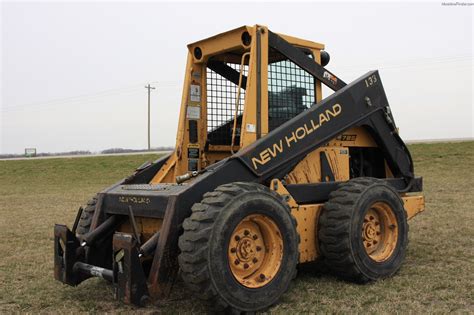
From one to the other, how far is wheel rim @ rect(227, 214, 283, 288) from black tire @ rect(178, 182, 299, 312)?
0.06 m

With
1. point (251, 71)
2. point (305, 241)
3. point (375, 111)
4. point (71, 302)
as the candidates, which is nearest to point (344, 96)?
point (375, 111)

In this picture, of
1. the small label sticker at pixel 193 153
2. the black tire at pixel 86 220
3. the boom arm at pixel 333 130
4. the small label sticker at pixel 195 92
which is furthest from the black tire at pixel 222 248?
the small label sticker at pixel 195 92

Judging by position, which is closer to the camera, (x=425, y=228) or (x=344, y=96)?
(x=344, y=96)

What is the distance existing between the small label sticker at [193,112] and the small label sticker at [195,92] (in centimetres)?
10

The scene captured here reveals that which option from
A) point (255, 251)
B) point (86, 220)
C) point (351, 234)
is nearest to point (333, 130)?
point (351, 234)

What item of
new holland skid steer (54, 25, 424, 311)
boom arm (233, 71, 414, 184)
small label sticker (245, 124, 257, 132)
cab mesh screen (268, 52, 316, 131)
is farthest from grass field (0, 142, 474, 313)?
cab mesh screen (268, 52, 316, 131)

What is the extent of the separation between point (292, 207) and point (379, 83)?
7.35 ft

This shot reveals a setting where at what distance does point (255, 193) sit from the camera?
449 cm

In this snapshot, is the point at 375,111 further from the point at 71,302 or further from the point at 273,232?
the point at 71,302

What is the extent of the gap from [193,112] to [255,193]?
81.2 inches

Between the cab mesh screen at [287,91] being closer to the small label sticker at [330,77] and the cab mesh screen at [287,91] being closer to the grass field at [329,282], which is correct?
the small label sticker at [330,77]

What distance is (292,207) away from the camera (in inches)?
204

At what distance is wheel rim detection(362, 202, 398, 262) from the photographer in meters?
5.64

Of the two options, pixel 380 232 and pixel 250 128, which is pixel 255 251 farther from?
pixel 380 232
